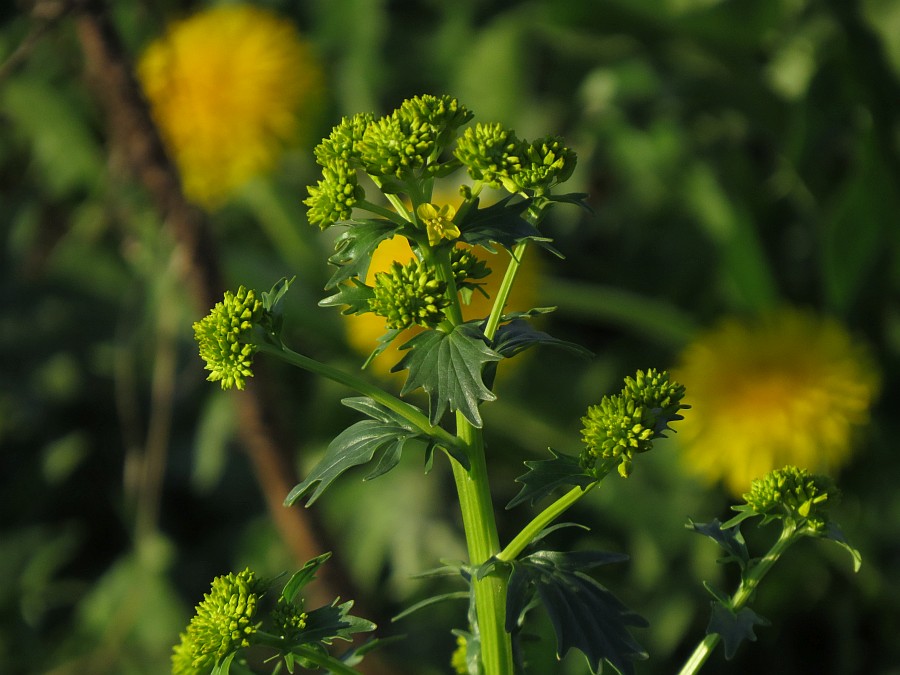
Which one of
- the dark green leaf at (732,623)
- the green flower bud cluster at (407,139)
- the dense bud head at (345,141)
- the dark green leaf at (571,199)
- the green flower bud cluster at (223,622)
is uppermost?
the dense bud head at (345,141)

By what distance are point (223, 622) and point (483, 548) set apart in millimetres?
87

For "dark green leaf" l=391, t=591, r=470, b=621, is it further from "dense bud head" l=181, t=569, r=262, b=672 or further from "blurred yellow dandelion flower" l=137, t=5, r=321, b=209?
"blurred yellow dandelion flower" l=137, t=5, r=321, b=209

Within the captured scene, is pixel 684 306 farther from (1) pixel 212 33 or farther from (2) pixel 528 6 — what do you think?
(1) pixel 212 33

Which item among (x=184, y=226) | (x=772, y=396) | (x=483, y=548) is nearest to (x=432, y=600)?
(x=483, y=548)

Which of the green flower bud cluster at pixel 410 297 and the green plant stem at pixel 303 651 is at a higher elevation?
the green flower bud cluster at pixel 410 297

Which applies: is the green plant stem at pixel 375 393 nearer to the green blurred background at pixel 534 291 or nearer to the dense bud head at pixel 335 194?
the dense bud head at pixel 335 194

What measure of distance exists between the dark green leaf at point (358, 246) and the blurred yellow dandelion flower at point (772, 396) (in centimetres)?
90

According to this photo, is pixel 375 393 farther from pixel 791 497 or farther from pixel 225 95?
pixel 225 95

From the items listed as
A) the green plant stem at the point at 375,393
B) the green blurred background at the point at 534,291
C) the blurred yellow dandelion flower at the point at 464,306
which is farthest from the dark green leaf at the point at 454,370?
the green blurred background at the point at 534,291

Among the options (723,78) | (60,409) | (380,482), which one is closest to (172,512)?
(60,409)

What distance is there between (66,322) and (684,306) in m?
0.89

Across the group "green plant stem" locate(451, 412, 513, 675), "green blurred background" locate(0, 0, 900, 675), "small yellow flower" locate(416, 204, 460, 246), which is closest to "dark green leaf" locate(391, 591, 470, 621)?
"green plant stem" locate(451, 412, 513, 675)

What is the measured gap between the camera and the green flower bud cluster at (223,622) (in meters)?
0.35

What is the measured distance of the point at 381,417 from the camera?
39 cm
